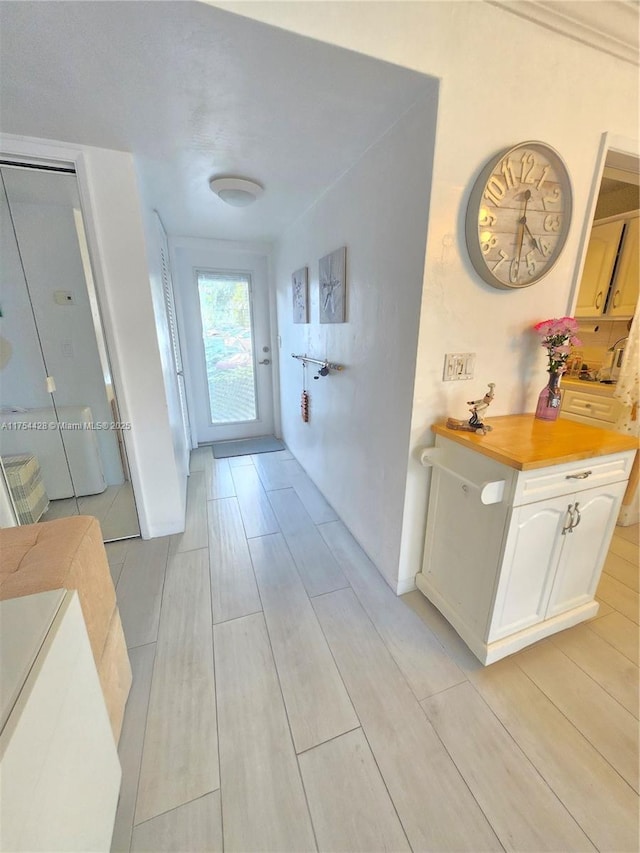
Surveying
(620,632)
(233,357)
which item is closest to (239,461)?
(233,357)

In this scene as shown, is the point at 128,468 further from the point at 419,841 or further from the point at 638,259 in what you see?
the point at 638,259

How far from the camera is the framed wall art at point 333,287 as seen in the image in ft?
6.11

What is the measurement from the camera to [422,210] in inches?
48.6

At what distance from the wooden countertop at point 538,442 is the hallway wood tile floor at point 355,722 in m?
0.91

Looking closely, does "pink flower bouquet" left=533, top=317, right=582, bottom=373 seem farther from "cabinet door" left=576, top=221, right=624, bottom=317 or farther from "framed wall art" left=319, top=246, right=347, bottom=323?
"cabinet door" left=576, top=221, right=624, bottom=317

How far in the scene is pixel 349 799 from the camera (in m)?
0.96

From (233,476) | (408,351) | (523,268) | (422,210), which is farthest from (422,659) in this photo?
(233,476)

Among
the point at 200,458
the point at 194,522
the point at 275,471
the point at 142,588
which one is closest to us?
the point at 142,588

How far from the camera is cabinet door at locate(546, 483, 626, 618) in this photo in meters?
1.29

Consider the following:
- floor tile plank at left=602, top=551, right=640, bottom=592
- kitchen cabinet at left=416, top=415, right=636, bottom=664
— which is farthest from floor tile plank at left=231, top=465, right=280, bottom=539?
floor tile plank at left=602, top=551, right=640, bottom=592

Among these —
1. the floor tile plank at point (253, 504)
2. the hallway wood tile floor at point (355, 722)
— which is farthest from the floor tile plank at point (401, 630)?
the floor tile plank at point (253, 504)

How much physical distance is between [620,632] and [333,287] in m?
2.28

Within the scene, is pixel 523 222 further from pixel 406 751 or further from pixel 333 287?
pixel 406 751

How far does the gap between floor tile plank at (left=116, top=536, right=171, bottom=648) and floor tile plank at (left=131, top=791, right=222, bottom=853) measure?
634 millimetres
